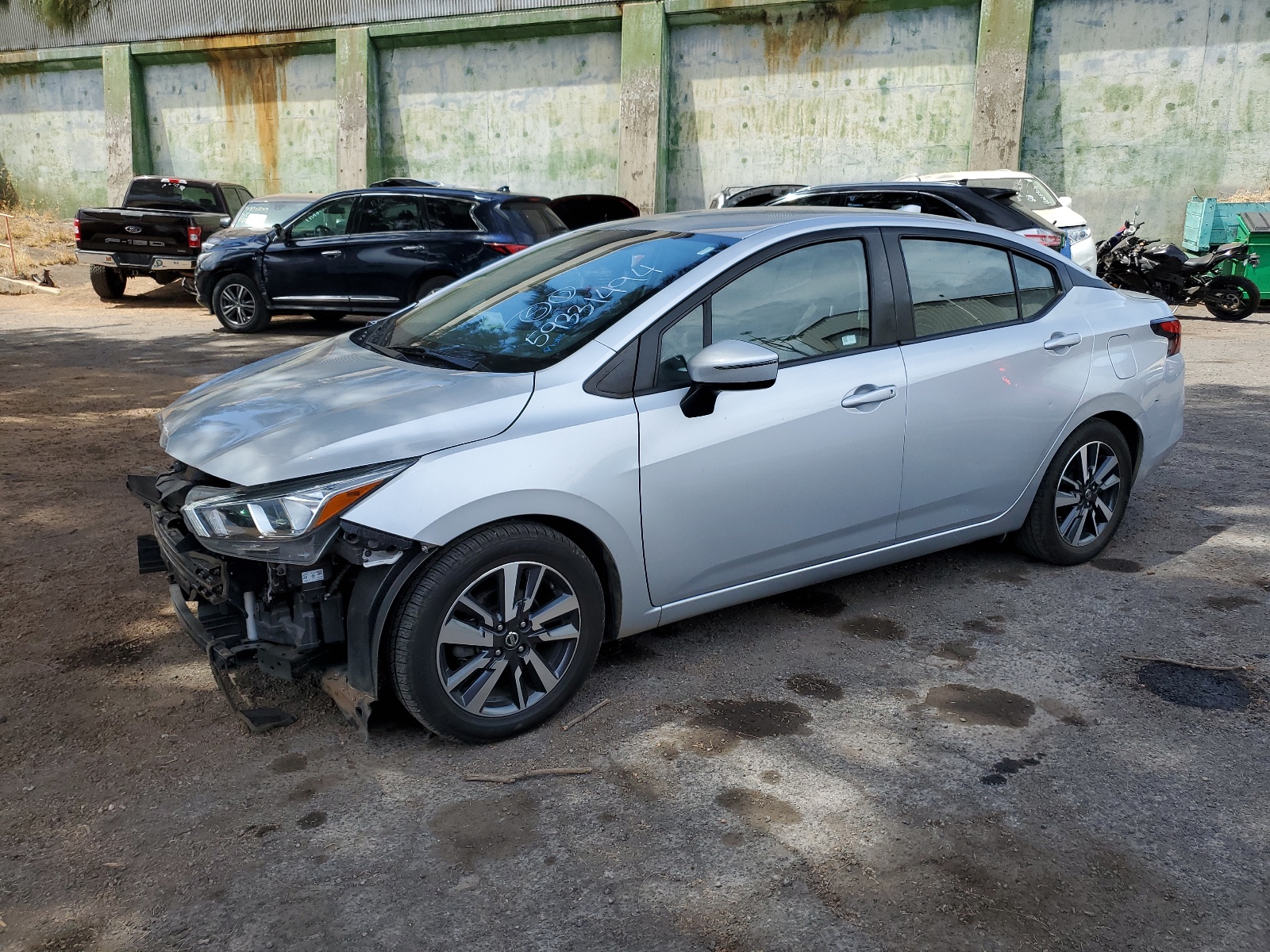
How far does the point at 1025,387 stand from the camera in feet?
15.0

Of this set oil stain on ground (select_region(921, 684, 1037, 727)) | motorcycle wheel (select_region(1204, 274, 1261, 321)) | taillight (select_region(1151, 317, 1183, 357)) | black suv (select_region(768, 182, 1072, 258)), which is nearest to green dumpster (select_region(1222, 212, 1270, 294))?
motorcycle wheel (select_region(1204, 274, 1261, 321))

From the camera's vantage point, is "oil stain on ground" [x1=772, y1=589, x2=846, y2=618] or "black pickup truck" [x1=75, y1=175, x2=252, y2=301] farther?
"black pickup truck" [x1=75, y1=175, x2=252, y2=301]

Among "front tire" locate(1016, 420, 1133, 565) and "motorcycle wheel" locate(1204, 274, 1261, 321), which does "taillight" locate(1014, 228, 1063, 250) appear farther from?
"front tire" locate(1016, 420, 1133, 565)

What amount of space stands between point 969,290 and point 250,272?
10508 mm

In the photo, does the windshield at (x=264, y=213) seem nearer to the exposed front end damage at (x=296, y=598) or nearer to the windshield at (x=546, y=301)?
the windshield at (x=546, y=301)

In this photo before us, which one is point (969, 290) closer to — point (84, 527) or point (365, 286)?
point (84, 527)

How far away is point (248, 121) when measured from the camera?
24172 millimetres

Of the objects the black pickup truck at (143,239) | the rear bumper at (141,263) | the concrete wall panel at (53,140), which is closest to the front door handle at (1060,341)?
the black pickup truck at (143,239)

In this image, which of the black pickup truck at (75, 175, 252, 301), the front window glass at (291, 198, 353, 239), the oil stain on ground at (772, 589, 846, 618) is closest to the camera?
the oil stain on ground at (772, 589, 846, 618)

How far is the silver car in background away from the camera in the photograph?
3285mm

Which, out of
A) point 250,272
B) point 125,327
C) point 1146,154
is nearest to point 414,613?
point 250,272

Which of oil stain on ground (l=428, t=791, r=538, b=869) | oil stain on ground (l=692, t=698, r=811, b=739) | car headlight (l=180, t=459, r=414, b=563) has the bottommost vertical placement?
oil stain on ground (l=428, t=791, r=538, b=869)

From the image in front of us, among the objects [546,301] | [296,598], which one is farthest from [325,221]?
[296,598]

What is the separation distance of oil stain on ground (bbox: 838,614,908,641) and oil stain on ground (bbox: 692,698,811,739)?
0.69 meters
